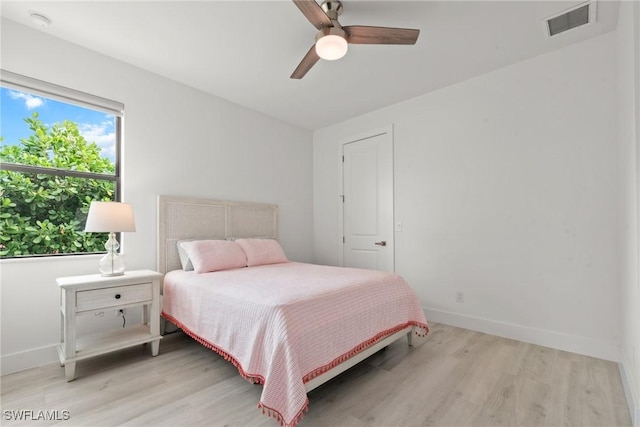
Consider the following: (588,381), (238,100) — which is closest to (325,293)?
(588,381)

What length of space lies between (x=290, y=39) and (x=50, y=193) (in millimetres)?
2430

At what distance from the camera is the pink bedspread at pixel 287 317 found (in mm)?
1562

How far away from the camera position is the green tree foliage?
2385 mm

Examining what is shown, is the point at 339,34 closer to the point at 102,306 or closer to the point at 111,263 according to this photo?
the point at 111,263

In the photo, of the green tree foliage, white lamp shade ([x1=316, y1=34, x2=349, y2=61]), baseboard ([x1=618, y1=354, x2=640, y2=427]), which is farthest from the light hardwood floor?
white lamp shade ([x1=316, y1=34, x2=349, y2=61])

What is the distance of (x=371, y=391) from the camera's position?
6.41 feet

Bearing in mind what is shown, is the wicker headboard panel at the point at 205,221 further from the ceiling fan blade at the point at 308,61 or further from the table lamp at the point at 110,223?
the ceiling fan blade at the point at 308,61

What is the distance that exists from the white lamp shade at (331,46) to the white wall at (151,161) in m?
1.92

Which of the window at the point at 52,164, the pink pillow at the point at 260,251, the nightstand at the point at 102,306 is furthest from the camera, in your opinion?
the pink pillow at the point at 260,251

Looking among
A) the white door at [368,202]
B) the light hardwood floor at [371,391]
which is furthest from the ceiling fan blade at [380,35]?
the light hardwood floor at [371,391]

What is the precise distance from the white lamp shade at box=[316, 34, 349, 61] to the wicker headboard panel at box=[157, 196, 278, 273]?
2100 millimetres

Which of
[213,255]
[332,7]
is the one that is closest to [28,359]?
[213,255]

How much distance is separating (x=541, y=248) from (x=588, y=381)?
1.09 meters

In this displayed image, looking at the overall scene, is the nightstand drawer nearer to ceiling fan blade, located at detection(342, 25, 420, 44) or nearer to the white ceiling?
the white ceiling
